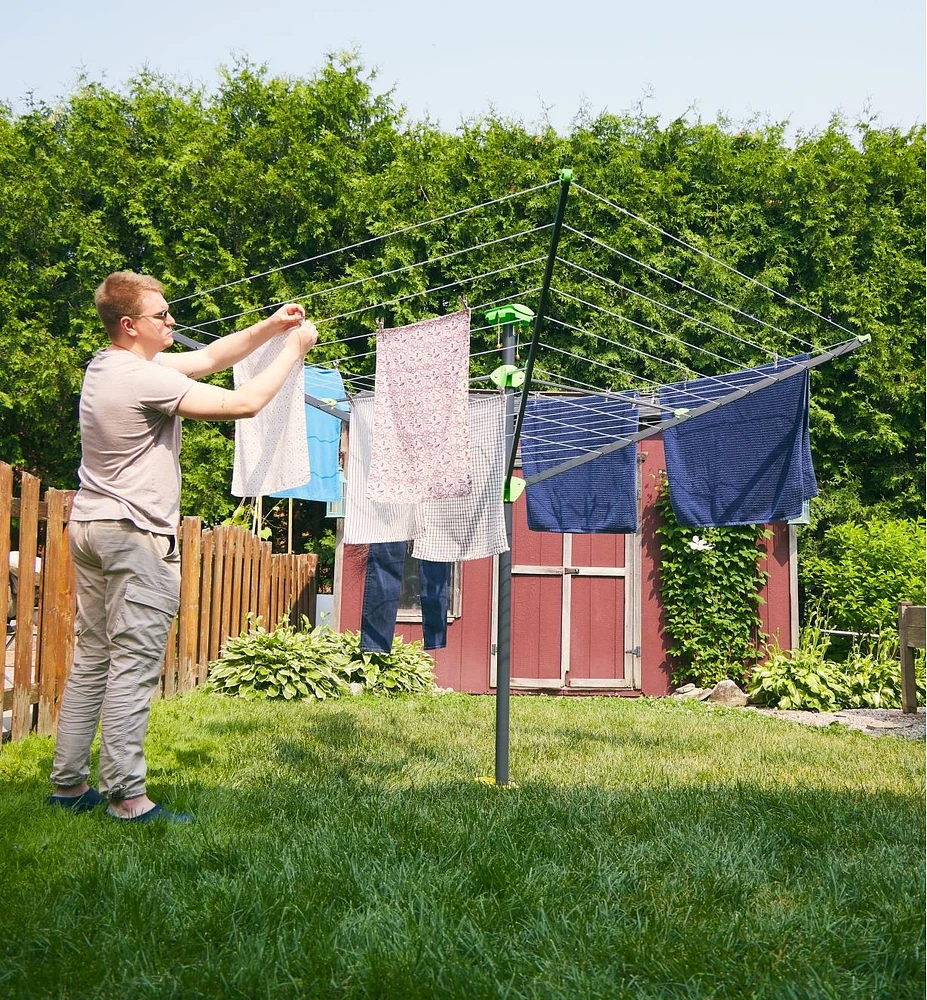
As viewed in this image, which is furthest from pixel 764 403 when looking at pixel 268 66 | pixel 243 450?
pixel 268 66

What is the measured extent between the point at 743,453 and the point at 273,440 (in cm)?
304

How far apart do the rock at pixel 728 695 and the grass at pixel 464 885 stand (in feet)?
16.0

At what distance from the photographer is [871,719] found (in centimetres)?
726

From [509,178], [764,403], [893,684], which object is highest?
[509,178]

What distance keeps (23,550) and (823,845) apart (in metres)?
3.49

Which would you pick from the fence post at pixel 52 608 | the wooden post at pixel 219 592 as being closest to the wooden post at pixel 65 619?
the fence post at pixel 52 608

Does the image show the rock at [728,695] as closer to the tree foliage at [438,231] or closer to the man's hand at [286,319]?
the tree foliage at [438,231]

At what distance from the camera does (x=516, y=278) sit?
1181cm

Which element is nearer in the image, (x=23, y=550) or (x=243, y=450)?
(x=23, y=550)

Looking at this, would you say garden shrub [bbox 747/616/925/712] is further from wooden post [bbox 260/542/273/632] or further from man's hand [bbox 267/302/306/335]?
man's hand [bbox 267/302/306/335]

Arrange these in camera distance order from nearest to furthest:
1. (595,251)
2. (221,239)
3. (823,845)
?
1. (823,845)
2. (595,251)
3. (221,239)

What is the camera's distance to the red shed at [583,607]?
967cm

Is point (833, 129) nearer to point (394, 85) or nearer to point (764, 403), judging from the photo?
point (394, 85)

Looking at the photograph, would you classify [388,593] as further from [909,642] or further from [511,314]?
[909,642]
